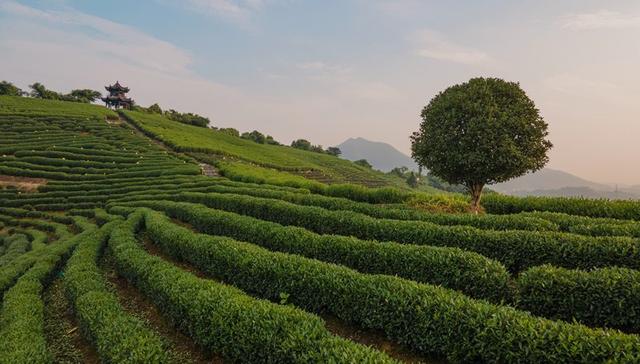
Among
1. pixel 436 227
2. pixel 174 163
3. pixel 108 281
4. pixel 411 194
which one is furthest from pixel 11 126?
pixel 436 227

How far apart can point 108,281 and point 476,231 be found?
16.6 m

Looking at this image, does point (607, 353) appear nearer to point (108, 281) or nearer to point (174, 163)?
point (108, 281)

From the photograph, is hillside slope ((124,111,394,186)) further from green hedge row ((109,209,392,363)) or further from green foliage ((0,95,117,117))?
green hedge row ((109,209,392,363))

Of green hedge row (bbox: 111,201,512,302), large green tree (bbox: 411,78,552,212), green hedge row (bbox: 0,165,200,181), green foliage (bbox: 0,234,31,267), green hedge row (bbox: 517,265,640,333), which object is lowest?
green foliage (bbox: 0,234,31,267)

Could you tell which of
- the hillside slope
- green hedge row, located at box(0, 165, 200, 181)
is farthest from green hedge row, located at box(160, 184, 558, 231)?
the hillside slope

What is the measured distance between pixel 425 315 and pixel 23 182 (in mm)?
56316

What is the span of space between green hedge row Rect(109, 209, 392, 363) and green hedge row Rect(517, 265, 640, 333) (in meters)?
5.34

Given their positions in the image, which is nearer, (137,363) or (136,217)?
(137,363)

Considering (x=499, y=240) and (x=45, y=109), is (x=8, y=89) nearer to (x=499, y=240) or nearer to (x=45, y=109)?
(x=45, y=109)

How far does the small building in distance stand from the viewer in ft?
392

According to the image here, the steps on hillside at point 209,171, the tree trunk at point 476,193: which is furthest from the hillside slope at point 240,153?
the tree trunk at point 476,193

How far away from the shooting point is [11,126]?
69.1 meters

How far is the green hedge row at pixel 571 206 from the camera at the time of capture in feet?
61.1

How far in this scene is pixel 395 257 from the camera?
46.6ft
